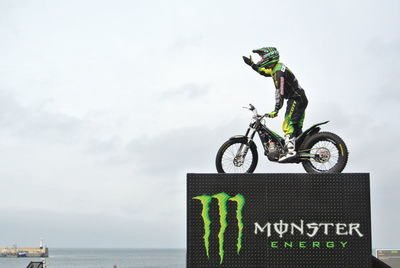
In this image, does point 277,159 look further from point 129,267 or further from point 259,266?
point 129,267

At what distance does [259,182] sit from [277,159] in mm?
659

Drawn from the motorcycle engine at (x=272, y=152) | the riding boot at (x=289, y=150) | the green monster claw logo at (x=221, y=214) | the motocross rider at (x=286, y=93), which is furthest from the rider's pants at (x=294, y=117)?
the green monster claw logo at (x=221, y=214)

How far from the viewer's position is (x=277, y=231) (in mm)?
9969

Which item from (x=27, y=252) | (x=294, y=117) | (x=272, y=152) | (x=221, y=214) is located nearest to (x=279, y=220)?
(x=221, y=214)

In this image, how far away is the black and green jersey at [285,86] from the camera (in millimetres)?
10656

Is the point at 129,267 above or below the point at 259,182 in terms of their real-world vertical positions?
below

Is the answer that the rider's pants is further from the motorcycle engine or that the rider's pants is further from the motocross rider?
the motorcycle engine

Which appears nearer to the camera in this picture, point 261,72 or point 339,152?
point 339,152

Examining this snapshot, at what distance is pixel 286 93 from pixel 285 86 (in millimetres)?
115

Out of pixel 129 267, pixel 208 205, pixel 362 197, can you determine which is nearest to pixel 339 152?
pixel 362 197

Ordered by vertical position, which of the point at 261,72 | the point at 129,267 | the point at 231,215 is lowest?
the point at 129,267

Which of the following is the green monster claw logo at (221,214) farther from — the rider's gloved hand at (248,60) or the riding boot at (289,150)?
the rider's gloved hand at (248,60)

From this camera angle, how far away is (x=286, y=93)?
10766 mm

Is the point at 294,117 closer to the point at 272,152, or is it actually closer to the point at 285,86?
the point at 285,86
